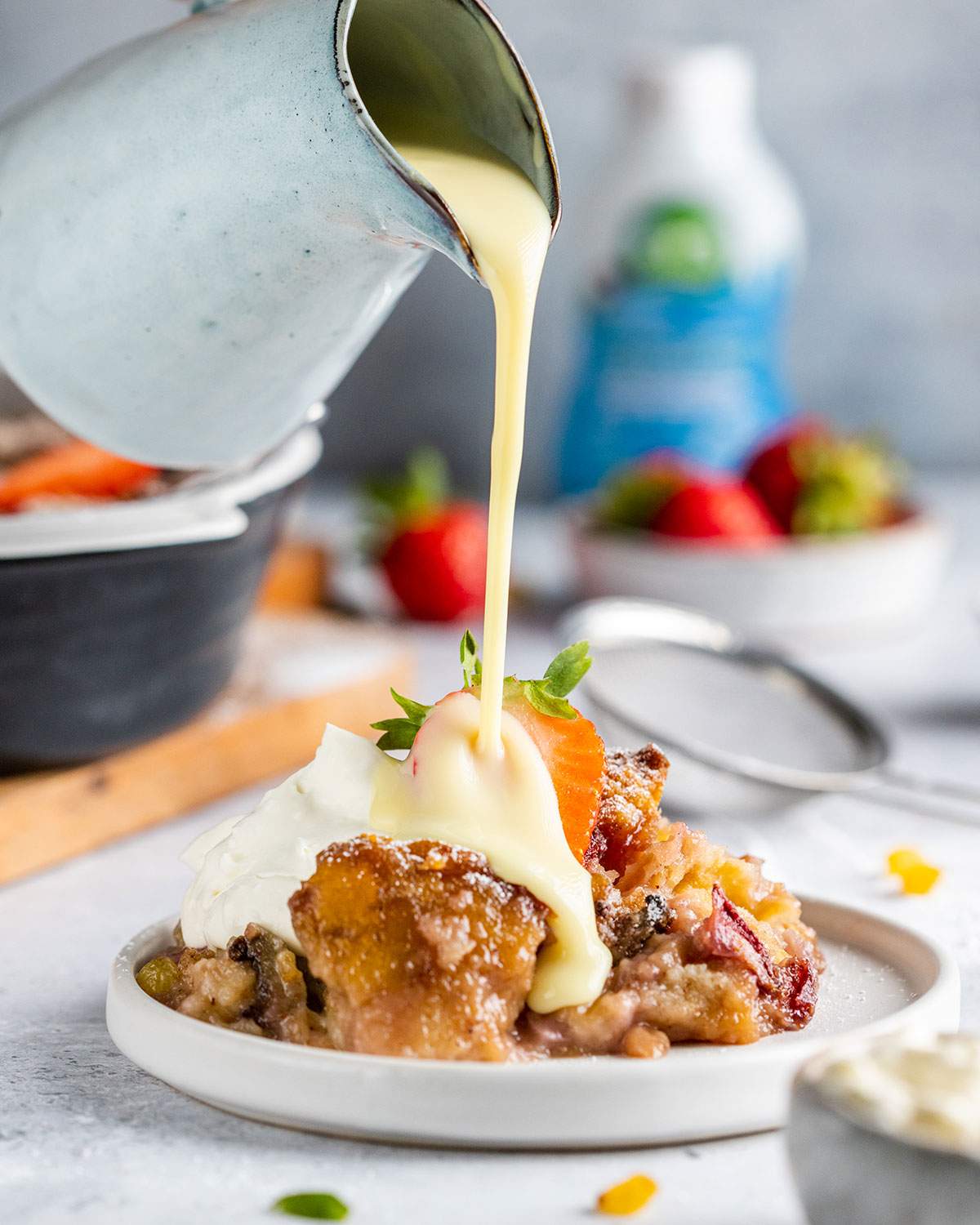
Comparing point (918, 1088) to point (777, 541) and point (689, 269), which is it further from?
point (689, 269)

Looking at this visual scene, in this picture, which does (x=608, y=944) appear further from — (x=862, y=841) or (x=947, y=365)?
(x=947, y=365)

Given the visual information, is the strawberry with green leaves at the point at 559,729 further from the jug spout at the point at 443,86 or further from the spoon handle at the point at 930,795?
the spoon handle at the point at 930,795

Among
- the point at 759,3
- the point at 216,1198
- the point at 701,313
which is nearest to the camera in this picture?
the point at 216,1198

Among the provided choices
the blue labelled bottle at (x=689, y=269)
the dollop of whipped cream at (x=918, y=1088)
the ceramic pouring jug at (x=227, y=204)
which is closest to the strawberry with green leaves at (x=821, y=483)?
the blue labelled bottle at (x=689, y=269)

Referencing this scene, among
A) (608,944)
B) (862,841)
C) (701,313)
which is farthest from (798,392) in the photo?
(608,944)

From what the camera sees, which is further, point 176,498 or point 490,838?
point 176,498

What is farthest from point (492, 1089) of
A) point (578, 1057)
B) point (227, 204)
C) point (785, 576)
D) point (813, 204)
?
point (813, 204)

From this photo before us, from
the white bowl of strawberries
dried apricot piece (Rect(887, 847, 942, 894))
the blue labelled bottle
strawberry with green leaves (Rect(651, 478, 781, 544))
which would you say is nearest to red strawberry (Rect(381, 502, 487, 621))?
the white bowl of strawberries
